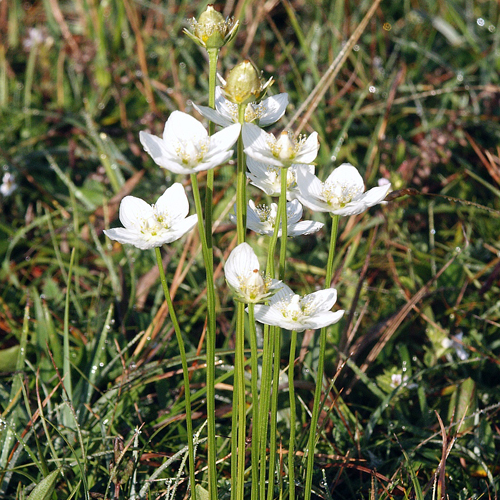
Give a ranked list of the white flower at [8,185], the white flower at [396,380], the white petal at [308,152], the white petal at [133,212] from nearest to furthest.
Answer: the white petal at [308,152] → the white petal at [133,212] → the white flower at [396,380] → the white flower at [8,185]

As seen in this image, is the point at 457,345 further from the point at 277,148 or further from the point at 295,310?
the point at 277,148

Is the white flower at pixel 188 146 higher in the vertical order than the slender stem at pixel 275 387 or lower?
higher

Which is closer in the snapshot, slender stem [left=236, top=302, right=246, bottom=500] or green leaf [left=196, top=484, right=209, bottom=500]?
slender stem [left=236, top=302, right=246, bottom=500]

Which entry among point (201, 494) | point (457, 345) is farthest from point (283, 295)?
point (457, 345)

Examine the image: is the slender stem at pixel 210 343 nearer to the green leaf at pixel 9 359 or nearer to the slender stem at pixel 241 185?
the slender stem at pixel 241 185

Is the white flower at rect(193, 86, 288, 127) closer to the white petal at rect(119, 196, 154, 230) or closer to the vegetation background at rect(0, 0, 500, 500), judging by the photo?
the white petal at rect(119, 196, 154, 230)

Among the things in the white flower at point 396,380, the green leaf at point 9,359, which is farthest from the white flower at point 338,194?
the green leaf at point 9,359

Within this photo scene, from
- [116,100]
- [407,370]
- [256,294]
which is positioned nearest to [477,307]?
[407,370]

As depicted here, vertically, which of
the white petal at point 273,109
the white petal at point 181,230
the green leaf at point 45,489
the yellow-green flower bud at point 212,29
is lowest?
A: the green leaf at point 45,489

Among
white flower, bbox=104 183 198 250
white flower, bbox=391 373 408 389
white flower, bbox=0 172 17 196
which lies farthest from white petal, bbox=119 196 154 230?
white flower, bbox=0 172 17 196
